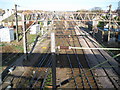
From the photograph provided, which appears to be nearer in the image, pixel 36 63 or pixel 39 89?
pixel 39 89

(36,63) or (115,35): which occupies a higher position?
(115,35)

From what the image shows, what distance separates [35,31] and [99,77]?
13192mm

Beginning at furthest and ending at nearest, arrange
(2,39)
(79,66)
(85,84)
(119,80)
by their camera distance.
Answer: (2,39), (79,66), (119,80), (85,84)

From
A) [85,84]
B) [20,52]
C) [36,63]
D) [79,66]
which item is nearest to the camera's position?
[85,84]

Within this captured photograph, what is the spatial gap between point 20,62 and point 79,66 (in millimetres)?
3935

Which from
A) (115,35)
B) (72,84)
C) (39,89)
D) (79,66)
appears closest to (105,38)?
(115,35)

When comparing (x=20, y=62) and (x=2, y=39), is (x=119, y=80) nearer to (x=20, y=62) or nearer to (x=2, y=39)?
(x=20, y=62)

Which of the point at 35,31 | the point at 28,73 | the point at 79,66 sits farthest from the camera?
the point at 35,31

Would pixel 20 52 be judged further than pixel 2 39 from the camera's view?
No

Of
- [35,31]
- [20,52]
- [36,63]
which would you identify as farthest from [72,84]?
[35,31]

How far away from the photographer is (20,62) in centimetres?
891

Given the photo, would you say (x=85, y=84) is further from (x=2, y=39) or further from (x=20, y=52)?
(x=2, y=39)

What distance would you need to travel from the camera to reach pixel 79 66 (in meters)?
8.18

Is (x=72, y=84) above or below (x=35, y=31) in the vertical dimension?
below
